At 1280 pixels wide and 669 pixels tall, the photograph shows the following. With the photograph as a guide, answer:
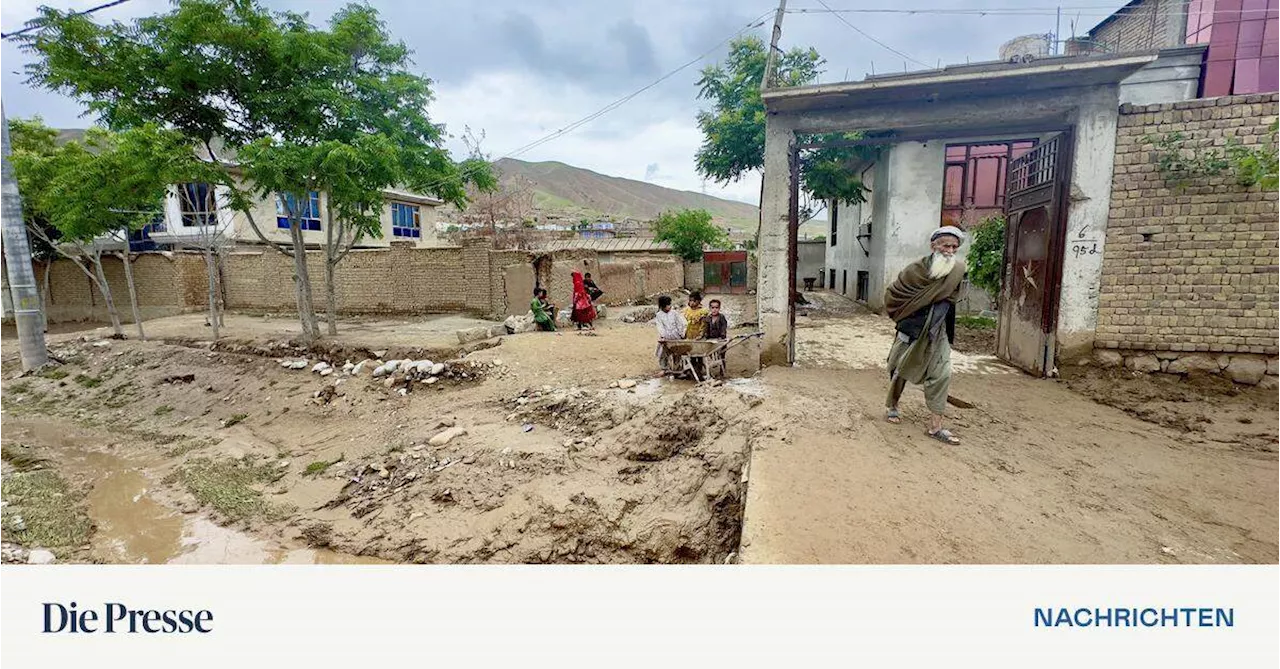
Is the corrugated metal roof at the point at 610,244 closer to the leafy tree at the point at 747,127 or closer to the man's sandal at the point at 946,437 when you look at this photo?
the leafy tree at the point at 747,127

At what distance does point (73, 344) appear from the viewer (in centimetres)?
Answer: 1162

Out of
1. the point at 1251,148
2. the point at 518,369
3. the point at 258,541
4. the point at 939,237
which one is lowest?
the point at 258,541

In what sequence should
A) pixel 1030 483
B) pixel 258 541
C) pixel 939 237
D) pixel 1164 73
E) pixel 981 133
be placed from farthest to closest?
1. pixel 1164 73
2. pixel 981 133
3. pixel 258 541
4. pixel 939 237
5. pixel 1030 483

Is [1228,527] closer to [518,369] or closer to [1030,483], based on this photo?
[1030,483]

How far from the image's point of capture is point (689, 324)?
23.6ft

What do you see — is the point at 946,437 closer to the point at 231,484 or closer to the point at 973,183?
the point at 231,484

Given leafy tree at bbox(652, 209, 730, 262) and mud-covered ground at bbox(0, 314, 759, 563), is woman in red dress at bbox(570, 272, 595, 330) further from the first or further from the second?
leafy tree at bbox(652, 209, 730, 262)

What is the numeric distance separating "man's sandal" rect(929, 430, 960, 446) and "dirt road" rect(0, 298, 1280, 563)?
0.11m

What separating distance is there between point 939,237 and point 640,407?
3205 mm

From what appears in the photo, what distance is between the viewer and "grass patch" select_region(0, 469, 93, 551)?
4332mm

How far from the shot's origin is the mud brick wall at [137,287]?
53.3 ft

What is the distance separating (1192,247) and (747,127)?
30.9 feet

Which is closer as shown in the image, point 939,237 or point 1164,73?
point 939,237

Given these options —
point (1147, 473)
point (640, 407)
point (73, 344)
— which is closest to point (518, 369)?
point (640, 407)
